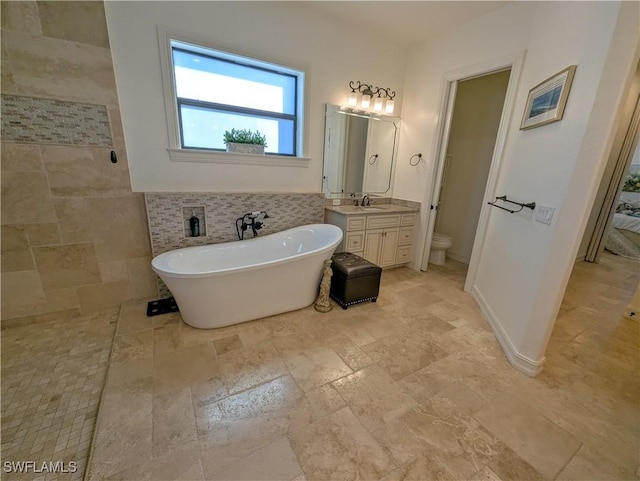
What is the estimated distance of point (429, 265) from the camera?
3.69m

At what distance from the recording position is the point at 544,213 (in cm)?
166

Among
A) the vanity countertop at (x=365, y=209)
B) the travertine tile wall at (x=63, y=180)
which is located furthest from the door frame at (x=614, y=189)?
the travertine tile wall at (x=63, y=180)

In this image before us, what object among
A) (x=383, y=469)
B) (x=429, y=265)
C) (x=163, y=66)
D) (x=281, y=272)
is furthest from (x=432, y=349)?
(x=163, y=66)

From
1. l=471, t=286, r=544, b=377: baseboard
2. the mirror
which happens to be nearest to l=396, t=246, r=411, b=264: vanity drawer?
the mirror

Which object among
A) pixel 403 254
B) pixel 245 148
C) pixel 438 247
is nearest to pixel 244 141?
pixel 245 148

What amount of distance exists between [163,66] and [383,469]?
3.14 m

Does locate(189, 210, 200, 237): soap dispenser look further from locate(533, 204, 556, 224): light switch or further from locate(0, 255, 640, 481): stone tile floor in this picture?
locate(533, 204, 556, 224): light switch

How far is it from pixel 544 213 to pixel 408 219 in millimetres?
1681

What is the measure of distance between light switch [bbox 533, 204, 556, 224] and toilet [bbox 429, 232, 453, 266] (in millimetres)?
1808

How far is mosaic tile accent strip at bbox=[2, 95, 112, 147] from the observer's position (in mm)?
1788

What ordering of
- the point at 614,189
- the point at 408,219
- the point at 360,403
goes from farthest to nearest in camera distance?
the point at 614,189 → the point at 408,219 → the point at 360,403

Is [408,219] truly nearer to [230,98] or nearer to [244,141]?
→ [244,141]

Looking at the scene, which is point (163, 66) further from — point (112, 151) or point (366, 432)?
point (366, 432)

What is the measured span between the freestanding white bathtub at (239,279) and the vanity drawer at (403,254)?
1.17 metres
